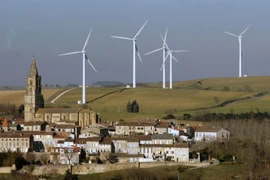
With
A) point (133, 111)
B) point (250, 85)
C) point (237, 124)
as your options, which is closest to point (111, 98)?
point (133, 111)

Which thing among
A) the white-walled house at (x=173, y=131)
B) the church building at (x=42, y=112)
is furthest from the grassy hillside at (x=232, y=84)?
the white-walled house at (x=173, y=131)

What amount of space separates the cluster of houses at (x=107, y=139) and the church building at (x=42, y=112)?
4777 mm

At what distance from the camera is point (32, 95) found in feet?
314

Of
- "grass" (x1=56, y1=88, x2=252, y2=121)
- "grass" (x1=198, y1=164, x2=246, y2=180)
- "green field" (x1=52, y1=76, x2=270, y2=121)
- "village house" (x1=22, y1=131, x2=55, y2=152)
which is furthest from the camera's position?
"grass" (x1=56, y1=88, x2=252, y2=121)

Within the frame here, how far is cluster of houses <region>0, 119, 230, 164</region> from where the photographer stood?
2736 inches

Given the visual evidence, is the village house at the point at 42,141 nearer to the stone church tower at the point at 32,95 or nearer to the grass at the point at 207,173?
the grass at the point at 207,173

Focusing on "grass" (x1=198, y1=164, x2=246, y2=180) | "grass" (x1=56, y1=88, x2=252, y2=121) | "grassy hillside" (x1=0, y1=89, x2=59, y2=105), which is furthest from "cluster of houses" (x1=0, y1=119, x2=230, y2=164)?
"grassy hillside" (x1=0, y1=89, x2=59, y2=105)

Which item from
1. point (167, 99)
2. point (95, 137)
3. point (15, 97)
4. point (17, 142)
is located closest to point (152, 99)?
point (167, 99)

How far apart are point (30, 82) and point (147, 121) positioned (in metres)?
15.4

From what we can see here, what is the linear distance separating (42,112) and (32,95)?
2790 millimetres

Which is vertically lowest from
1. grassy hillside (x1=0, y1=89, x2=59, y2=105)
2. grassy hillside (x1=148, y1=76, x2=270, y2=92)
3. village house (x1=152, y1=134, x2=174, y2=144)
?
village house (x1=152, y1=134, x2=174, y2=144)

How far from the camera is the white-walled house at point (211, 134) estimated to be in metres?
78.4

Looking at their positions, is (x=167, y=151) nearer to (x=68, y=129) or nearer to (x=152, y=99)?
(x=68, y=129)

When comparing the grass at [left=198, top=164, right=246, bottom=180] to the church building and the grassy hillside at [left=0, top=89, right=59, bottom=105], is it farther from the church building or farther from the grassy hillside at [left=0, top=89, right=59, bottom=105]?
the grassy hillside at [left=0, top=89, right=59, bottom=105]
